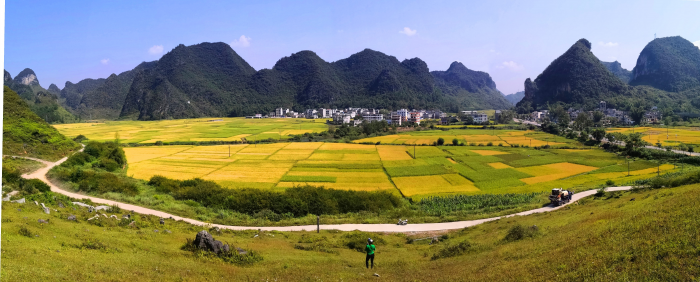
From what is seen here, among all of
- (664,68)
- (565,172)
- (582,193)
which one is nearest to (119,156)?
(582,193)

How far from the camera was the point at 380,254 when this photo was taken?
42.5ft

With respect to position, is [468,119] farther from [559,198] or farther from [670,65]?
[670,65]

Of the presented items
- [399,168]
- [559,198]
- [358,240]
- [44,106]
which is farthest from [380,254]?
[44,106]

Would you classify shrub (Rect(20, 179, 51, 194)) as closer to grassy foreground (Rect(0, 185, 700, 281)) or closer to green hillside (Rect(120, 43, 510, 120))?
grassy foreground (Rect(0, 185, 700, 281))

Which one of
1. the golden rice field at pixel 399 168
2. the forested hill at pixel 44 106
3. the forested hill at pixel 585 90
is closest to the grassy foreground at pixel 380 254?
the golden rice field at pixel 399 168

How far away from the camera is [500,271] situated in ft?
29.0

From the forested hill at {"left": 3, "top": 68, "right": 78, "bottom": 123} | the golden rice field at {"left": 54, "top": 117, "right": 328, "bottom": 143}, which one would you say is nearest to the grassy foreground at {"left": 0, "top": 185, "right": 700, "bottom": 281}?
the golden rice field at {"left": 54, "top": 117, "right": 328, "bottom": 143}

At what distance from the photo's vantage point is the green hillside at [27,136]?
30672 mm

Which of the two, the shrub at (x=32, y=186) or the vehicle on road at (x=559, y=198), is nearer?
the shrub at (x=32, y=186)

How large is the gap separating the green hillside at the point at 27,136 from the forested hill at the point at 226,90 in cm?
9208

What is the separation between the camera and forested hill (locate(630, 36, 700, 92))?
12019 centimetres

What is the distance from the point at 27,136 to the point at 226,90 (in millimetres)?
140524

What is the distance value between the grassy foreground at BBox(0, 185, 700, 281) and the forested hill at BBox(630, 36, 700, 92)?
148 m

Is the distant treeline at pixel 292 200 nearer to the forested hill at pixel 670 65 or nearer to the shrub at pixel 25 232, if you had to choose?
the shrub at pixel 25 232
